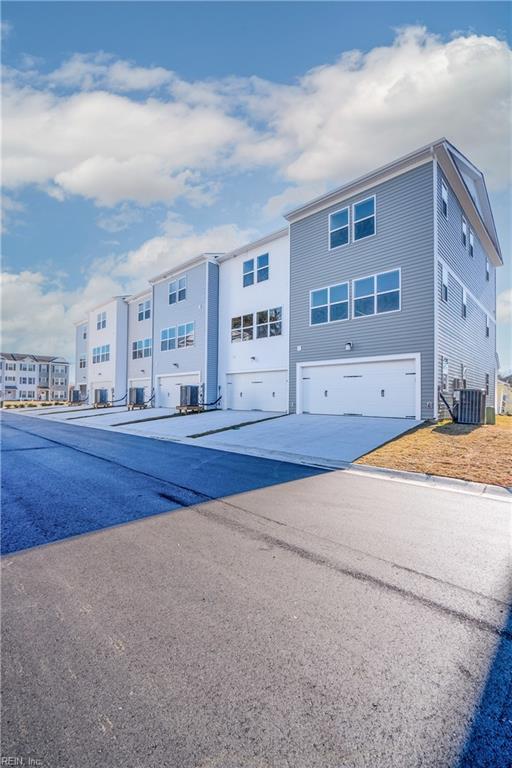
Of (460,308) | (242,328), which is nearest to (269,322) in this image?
(242,328)

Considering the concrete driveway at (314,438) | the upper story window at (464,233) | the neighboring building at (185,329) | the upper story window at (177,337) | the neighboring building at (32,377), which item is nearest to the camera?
the concrete driveway at (314,438)

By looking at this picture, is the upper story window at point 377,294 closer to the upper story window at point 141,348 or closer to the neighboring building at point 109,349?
the upper story window at point 141,348

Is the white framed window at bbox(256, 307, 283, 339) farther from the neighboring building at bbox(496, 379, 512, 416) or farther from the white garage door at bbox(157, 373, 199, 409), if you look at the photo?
the neighboring building at bbox(496, 379, 512, 416)

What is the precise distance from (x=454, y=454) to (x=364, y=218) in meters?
10.7

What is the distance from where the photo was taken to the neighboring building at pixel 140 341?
27984mm

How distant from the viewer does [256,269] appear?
66.1ft

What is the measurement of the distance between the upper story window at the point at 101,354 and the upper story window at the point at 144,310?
4840mm

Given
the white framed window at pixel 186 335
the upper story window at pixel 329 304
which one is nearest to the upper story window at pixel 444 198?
the upper story window at pixel 329 304

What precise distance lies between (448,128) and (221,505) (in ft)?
52.2

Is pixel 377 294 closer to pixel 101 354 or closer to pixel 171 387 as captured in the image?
pixel 171 387

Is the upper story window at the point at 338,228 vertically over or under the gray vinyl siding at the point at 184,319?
over

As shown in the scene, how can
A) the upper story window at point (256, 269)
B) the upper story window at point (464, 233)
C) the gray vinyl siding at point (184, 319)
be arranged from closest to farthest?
the upper story window at point (464, 233)
the upper story window at point (256, 269)
the gray vinyl siding at point (184, 319)

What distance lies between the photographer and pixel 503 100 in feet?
43.0

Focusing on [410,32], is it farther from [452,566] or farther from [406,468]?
[452,566]
